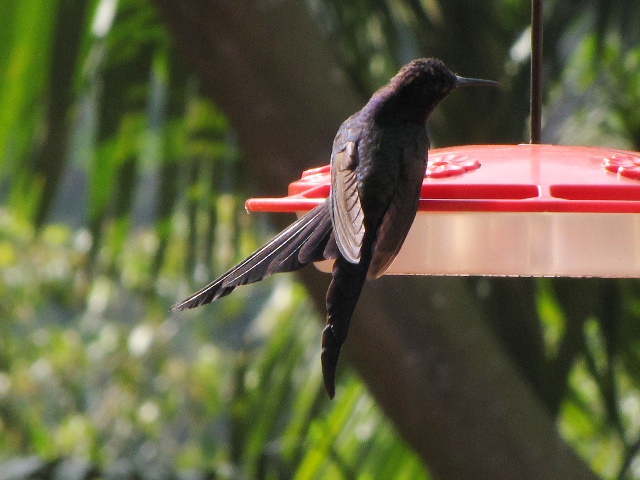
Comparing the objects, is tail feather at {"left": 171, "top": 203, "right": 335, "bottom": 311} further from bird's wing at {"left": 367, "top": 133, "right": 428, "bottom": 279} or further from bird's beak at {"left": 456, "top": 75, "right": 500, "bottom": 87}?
bird's beak at {"left": 456, "top": 75, "right": 500, "bottom": 87}

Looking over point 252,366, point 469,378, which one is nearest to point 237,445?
point 252,366

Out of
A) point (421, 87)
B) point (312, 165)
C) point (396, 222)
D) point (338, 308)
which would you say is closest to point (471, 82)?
point (421, 87)

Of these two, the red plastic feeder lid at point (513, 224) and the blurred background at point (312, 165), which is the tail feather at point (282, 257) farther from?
the blurred background at point (312, 165)

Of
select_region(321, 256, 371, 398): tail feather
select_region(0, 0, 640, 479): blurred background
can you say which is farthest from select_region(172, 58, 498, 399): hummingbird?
select_region(0, 0, 640, 479): blurred background

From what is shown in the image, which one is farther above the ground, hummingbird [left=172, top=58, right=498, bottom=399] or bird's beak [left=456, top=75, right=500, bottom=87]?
bird's beak [left=456, top=75, right=500, bottom=87]

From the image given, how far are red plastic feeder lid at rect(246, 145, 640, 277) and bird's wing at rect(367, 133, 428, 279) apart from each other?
0.06 feet

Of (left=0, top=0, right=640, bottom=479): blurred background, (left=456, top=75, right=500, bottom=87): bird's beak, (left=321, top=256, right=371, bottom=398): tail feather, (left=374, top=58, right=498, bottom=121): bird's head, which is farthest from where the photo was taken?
(left=0, top=0, right=640, bottom=479): blurred background

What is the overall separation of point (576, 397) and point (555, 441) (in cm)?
98

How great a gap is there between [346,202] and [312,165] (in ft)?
3.28

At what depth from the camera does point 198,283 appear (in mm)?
3570

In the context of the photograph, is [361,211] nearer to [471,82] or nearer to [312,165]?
[471,82]

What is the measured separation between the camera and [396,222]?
1.24 metres

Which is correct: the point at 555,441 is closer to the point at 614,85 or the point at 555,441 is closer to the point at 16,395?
the point at 614,85

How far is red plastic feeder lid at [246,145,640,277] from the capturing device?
1271mm
